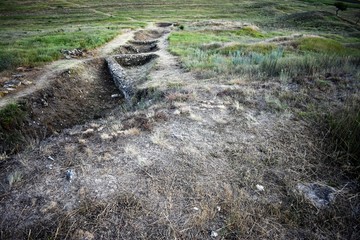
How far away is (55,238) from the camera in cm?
341

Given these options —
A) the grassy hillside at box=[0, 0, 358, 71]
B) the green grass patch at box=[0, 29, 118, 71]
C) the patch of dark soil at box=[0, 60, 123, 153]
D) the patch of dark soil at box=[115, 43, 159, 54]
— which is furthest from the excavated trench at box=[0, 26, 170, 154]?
the grassy hillside at box=[0, 0, 358, 71]

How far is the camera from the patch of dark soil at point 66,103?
390 inches

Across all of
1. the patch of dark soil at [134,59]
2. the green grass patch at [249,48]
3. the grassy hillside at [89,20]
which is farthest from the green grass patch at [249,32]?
the patch of dark soil at [134,59]

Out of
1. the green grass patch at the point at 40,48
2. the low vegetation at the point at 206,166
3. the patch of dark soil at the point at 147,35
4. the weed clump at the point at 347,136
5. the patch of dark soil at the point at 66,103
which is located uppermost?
the weed clump at the point at 347,136

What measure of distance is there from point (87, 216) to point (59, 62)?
13.4 m

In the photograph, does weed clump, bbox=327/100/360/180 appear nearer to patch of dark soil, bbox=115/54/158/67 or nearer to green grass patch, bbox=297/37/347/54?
patch of dark soil, bbox=115/54/158/67

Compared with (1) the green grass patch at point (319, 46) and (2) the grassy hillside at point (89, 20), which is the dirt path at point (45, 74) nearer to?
(2) the grassy hillside at point (89, 20)

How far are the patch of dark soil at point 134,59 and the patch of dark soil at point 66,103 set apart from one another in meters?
1.90

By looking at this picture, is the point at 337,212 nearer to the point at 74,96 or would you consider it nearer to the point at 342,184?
the point at 342,184

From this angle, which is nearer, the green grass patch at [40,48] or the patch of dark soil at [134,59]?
the green grass patch at [40,48]

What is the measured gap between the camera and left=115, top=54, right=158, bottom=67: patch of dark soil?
52.7ft

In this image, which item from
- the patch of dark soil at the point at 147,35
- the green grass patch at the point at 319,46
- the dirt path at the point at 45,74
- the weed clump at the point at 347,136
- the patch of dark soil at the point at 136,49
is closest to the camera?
the weed clump at the point at 347,136

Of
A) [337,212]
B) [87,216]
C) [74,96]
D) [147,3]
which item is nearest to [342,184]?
[337,212]

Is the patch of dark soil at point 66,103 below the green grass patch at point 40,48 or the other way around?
below
